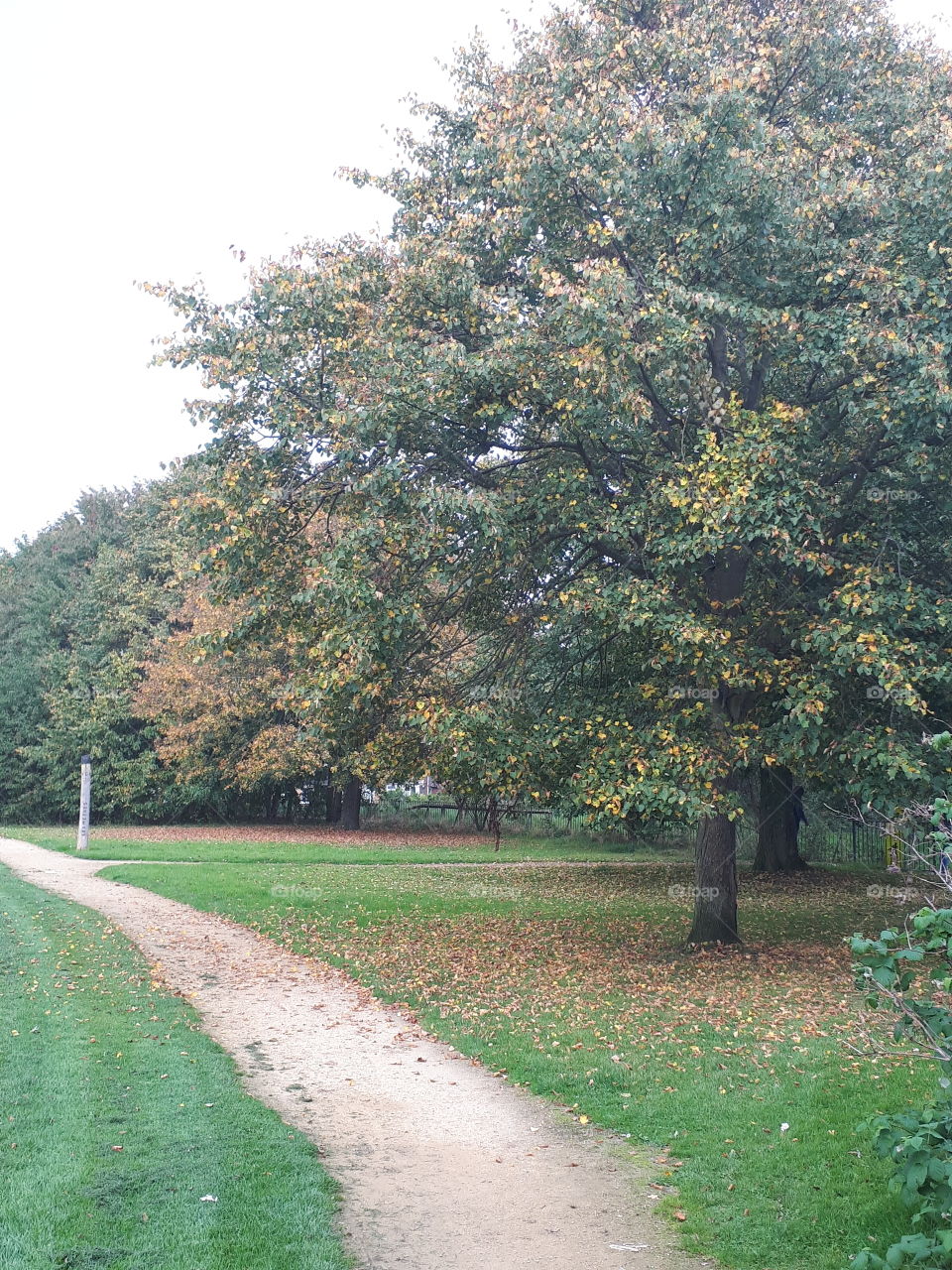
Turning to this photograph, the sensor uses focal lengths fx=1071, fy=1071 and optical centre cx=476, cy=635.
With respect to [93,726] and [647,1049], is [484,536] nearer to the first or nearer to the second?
[647,1049]

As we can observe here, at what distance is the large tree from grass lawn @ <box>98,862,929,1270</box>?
164cm

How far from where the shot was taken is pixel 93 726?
32.9m

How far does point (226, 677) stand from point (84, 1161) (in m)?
26.4

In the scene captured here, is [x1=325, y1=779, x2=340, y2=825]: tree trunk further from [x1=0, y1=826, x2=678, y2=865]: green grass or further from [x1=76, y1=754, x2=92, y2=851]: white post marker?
[x1=76, y1=754, x2=92, y2=851]: white post marker

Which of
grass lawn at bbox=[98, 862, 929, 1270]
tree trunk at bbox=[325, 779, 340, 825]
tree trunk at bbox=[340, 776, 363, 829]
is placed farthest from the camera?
tree trunk at bbox=[325, 779, 340, 825]

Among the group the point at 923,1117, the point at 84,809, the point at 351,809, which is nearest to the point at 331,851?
the point at 84,809

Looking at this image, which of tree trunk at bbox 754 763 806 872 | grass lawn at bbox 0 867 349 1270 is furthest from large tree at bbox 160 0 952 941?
tree trunk at bbox 754 763 806 872

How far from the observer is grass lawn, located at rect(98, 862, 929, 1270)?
5.04 meters

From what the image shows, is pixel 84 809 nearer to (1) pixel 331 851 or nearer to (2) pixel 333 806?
(1) pixel 331 851

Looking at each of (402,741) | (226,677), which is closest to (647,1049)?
(402,741)

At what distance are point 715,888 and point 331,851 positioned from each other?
1413cm

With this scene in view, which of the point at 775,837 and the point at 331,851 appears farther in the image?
the point at 331,851

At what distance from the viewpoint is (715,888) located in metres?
11.7

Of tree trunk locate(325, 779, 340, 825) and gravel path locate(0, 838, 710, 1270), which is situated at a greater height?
tree trunk locate(325, 779, 340, 825)
